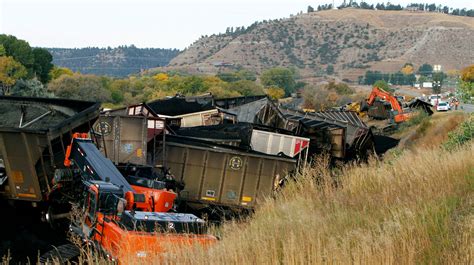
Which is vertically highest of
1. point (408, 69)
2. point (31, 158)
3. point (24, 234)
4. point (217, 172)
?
point (408, 69)

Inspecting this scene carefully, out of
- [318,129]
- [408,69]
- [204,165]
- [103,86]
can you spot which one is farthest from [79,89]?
[408,69]

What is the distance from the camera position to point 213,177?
59.4 ft

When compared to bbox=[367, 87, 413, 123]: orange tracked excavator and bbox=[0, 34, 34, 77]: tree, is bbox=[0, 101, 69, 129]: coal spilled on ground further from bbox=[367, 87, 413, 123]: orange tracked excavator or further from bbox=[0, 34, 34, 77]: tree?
bbox=[0, 34, 34, 77]: tree

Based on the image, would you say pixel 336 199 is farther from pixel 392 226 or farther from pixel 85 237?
pixel 85 237

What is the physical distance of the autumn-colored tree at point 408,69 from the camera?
617ft

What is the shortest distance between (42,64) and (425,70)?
4901 inches

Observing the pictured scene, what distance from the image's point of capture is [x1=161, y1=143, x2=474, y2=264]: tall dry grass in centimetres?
631

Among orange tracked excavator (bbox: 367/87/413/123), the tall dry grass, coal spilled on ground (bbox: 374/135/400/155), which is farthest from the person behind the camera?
orange tracked excavator (bbox: 367/87/413/123)

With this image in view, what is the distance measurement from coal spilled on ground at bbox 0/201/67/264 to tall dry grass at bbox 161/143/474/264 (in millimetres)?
4489

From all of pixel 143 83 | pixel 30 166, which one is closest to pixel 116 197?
pixel 30 166

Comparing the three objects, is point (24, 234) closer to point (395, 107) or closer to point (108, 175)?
point (108, 175)

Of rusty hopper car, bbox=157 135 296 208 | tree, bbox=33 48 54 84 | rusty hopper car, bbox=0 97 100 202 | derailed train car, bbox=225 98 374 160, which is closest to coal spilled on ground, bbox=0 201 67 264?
rusty hopper car, bbox=0 97 100 202

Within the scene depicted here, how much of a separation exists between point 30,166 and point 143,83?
96.3 m

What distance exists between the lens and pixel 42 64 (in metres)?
105
